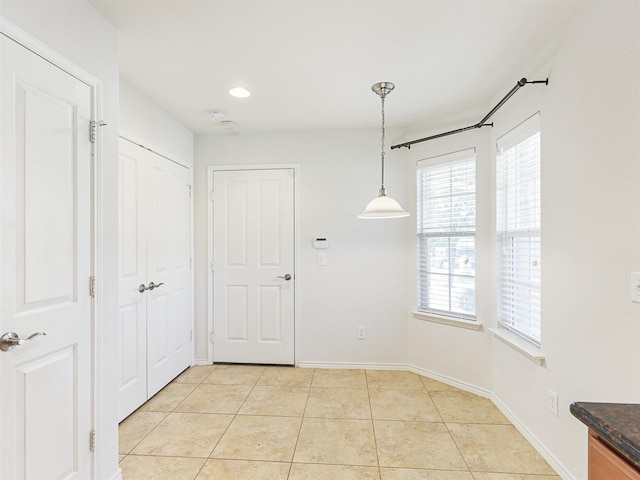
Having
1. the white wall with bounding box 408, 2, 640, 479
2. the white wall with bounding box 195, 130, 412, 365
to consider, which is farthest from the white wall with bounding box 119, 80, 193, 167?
the white wall with bounding box 408, 2, 640, 479

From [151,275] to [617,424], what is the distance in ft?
9.54

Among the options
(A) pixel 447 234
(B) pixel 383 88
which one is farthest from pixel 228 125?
(A) pixel 447 234

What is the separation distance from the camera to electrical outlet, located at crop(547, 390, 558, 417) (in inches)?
73.1

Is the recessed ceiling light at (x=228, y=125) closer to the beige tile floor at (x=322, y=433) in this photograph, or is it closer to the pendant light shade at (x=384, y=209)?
the pendant light shade at (x=384, y=209)

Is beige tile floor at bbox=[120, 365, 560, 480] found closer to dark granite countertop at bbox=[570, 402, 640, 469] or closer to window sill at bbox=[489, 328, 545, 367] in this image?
window sill at bbox=[489, 328, 545, 367]

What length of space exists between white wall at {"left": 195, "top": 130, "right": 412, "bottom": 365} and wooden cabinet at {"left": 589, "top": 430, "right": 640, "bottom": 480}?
246 cm

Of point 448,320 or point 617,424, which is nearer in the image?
point 617,424

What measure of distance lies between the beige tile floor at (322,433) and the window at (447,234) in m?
0.80

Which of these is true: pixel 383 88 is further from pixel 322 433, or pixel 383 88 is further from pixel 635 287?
pixel 322 433

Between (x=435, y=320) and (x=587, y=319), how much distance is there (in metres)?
1.52

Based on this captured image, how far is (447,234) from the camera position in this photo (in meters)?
2.99

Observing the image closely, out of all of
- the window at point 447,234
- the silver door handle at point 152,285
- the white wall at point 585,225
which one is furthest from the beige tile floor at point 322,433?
the silver door handle at point 152,285

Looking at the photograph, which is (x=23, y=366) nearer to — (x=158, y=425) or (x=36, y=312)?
(x=36, y=312)

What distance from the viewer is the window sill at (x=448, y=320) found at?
2.79m
